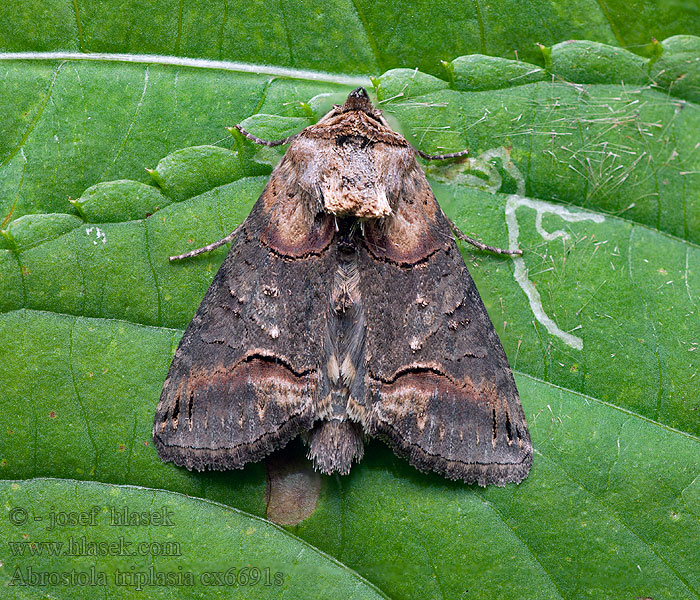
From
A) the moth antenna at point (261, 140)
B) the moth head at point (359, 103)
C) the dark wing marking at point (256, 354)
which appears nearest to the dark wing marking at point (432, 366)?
the dark wing marking at point (256, 354)

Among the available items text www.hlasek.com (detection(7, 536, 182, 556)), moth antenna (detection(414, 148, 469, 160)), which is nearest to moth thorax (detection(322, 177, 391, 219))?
moth antenna (detection(414, 148, 469, 160))

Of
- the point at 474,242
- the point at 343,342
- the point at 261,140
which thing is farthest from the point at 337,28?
the point at 343,342

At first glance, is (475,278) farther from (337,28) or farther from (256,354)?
(337,28)

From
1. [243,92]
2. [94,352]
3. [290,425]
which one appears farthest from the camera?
[243,92]

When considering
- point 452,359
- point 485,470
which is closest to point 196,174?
point 452,359

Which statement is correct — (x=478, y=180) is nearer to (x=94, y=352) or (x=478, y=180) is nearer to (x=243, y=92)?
(x=243, y=92)

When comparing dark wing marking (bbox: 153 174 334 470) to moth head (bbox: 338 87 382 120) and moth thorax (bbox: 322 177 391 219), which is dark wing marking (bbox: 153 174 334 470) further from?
moth head (bbox: 338 87 382 120)
